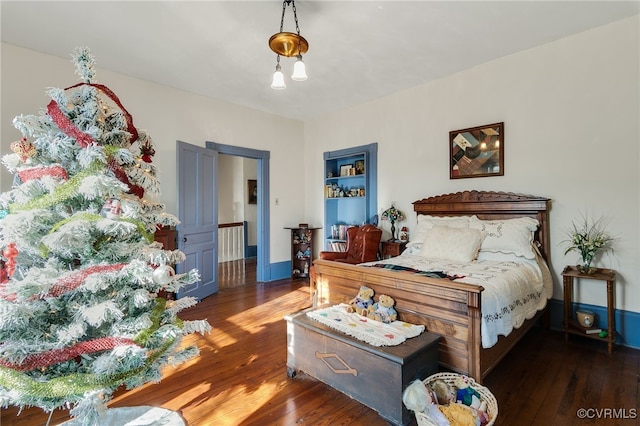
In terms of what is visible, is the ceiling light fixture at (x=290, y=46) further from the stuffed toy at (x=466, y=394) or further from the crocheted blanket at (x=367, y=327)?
the stuffed toy at (x=466, y=394)

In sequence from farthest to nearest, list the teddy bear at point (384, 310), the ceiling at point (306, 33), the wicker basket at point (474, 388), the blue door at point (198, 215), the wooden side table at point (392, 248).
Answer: the wooden side table at point (392, 248), the blue door at point (198, 215), the ceiling at point (306, 33), the teddy bear at point (384, 310), the wicker basket at point (474, 388)

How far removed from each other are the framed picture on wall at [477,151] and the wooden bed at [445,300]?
19.8 inches

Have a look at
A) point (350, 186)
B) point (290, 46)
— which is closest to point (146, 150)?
point (290, 46)

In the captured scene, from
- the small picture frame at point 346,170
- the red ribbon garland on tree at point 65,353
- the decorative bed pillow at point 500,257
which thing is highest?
the small picture frame at point 346,170

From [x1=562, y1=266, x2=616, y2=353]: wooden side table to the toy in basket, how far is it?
66.3 inches

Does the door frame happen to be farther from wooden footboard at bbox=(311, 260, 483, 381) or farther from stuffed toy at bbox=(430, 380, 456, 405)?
stuffed toy at bbox=(430, 380, 456, 405)

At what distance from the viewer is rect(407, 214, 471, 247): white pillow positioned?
3.49m

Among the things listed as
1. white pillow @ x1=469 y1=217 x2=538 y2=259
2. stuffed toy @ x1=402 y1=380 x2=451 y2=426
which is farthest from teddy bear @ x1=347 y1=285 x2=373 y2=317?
white pillow @ x1=469 y1=217 x2=538 y2=259

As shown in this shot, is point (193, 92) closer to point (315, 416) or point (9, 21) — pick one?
point (9, 21)

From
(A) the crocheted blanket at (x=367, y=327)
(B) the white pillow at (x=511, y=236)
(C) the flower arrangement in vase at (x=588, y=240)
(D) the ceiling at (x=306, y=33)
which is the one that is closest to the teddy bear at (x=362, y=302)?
(A) the crocheted blanket at (x=367, y=327)

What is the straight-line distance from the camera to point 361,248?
4.13 meters

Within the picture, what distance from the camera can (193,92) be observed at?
4.27 metres

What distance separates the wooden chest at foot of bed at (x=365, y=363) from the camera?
5.46 feet

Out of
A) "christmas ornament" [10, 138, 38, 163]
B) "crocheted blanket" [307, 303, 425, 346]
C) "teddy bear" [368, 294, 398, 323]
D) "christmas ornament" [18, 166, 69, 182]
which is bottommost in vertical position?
"crocheted blanket" [307, 303, 425, 346]
